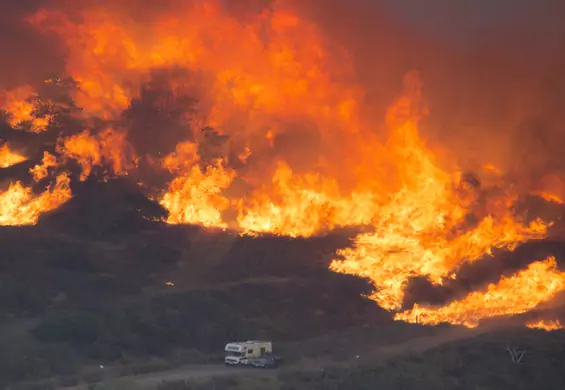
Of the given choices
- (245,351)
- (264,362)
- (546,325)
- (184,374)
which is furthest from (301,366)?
(546,325)

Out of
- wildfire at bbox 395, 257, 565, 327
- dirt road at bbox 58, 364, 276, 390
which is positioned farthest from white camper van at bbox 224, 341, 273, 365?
wildfire at bbox 395, 257, 565, 327

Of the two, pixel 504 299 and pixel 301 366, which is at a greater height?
pixel 504 299

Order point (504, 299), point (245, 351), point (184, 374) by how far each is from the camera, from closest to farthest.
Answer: point (184, 374), point (245, 351), point (504, 299)

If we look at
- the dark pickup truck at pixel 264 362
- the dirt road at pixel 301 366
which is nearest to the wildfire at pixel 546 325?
the dirt road at pixel 301 366

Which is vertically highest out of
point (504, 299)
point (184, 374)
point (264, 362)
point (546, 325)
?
point (504, 299)

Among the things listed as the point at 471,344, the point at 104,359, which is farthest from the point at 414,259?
the point at 104,359

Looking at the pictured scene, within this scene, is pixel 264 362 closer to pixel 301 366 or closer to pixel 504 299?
pixel 301 366

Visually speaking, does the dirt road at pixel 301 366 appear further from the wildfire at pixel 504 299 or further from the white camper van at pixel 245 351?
the wildfire at pixel 504 299
